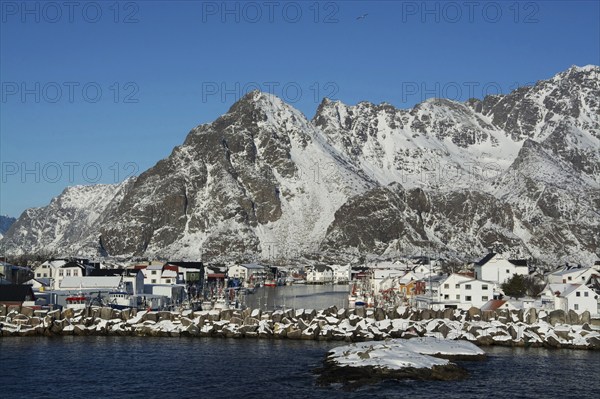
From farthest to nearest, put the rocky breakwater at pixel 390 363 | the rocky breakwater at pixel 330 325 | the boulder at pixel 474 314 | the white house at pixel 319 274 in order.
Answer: the white house at pixel 319 274 < the boulder at pixel 474 314 < the rocky breakwater at pixel 330 325 < the rocky breakwater at pixel 390 363

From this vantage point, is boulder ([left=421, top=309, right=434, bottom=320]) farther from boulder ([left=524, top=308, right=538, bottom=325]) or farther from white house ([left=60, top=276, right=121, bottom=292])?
white house ([left=60, top=276, right=121, bottom=292])

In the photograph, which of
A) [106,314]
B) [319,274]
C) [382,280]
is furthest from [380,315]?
[319,274]

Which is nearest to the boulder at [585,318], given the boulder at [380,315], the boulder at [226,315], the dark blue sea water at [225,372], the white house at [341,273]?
the dark blue sea water at [225,372]

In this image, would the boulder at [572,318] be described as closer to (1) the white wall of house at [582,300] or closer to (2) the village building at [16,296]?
(1) the white wall of house at [582,300]

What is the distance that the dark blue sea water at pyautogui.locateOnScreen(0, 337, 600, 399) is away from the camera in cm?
4069

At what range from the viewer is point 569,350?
5697cm

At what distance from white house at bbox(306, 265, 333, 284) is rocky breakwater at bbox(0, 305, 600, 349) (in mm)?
111382

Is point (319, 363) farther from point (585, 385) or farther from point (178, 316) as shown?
point (178, 316)

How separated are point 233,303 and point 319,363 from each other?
47659 mm

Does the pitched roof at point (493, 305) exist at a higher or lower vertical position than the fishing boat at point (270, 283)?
higher

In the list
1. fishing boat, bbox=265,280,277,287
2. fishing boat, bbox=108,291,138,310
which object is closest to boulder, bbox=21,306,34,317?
fishing boat, bbox=108,291,138,310

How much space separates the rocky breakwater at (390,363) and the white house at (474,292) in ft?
106

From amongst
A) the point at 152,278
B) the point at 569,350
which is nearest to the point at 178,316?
the point at 569,350

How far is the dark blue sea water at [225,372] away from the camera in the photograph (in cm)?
4069
